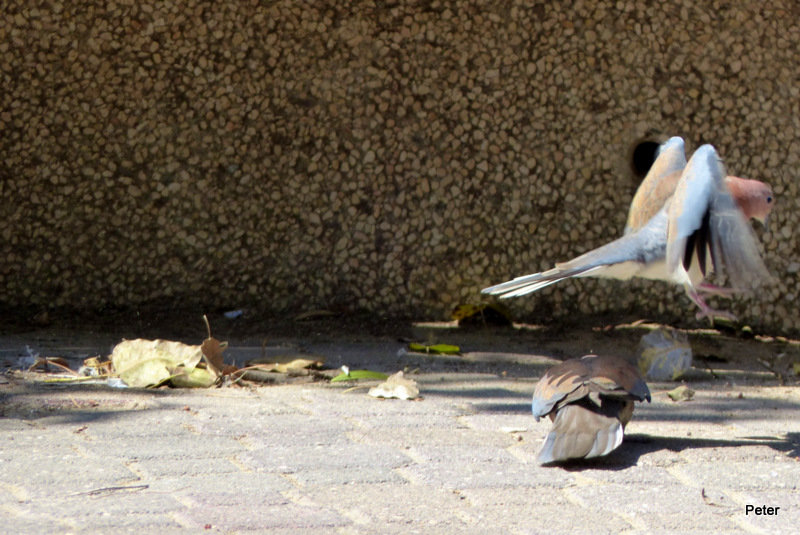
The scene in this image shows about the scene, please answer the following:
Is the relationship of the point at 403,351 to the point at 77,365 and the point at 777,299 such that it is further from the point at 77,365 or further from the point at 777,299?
the point at 777,299

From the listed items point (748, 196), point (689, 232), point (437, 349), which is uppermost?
point (748, 196)

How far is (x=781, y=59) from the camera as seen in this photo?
5559mm

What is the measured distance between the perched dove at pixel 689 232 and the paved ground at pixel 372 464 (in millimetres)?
533

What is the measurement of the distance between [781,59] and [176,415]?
3.97 m

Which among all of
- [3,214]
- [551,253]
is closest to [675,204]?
[551,253]

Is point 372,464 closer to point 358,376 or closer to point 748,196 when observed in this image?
point 358,376

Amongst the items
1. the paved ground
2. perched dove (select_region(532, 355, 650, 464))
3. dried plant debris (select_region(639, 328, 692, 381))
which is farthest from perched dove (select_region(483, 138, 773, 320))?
dried plant debris (select_region(639, 328, 692, 381))

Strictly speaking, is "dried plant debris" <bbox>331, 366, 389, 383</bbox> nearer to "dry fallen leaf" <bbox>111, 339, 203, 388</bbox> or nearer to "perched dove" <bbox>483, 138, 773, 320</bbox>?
"dry fallen leaf" <bbox>111, 339, 203, 388</bbox>

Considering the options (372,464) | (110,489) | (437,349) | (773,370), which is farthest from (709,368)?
(110,489)

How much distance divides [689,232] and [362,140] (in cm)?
284

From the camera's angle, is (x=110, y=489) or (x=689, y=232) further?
(x=689, y=232)

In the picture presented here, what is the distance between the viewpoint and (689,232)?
3.04m

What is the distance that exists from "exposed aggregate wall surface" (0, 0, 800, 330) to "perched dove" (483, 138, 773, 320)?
198 centimetres

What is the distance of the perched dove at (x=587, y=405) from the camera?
2.88 m
